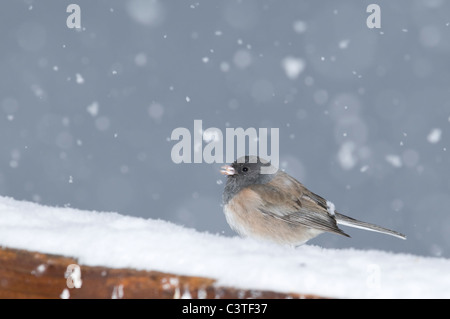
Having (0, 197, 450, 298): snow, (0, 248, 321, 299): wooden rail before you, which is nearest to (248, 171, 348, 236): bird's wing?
(0, 197, 450, 298): snow

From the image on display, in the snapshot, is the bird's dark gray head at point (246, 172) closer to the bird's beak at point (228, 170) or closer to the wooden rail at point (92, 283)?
the bird's beak at point (228, 170)

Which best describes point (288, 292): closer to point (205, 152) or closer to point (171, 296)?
point (171, 296)

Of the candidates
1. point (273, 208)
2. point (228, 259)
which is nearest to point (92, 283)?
point (228, 259)

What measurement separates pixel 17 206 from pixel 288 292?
28.5 inches

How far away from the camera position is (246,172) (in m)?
2.51

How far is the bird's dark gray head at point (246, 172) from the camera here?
98.0 inches

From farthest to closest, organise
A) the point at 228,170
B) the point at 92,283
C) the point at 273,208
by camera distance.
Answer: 1. the point at 228,170
2. the point at 273,208
3. the point at 92,283

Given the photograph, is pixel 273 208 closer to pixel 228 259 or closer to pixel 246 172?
pixel 246 172

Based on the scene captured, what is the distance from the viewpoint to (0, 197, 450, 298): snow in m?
0.89

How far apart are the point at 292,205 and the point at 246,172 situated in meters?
0.25

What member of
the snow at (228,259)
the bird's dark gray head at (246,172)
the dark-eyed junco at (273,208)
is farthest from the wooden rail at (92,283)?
the bird's dark gray head at (246,172)
